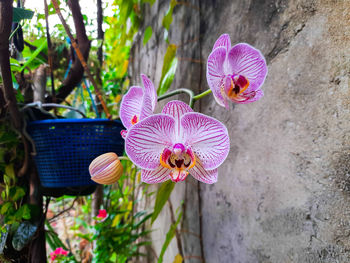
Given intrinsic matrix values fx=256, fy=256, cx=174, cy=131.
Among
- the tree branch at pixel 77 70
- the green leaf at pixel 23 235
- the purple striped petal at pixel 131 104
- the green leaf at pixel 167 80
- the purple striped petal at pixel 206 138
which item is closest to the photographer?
the purple striped petal at pixel 206 138

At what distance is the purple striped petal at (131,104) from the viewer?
1.40 feet

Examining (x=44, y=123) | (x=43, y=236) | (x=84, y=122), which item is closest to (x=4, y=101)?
(x=44, y=123)

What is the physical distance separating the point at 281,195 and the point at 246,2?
40 cm

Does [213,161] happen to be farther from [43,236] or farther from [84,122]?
[43,236]

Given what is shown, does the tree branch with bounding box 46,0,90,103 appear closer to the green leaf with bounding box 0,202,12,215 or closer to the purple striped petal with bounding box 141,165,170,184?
the green leaf with bounding box 0,202,12,215

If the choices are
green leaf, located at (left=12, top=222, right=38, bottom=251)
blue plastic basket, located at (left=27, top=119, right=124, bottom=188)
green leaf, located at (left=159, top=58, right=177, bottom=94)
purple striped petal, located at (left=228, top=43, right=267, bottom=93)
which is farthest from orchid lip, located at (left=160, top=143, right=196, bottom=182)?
green leaf, located at (left=12, top=222, right=38, bottom=251)

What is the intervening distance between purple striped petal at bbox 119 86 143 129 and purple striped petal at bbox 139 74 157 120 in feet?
Answer: 0.21

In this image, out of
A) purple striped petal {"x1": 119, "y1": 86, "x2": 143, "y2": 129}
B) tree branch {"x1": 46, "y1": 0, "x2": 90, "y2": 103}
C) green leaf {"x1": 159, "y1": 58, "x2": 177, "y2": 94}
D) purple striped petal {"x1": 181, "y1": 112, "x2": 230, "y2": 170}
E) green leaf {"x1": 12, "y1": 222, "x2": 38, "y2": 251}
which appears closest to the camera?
purple striped petal {"x1": 181, "y1": 112, "x2": 230, "y2": 170}

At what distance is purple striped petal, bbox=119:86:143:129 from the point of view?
0.43 meters

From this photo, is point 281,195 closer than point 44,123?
Yes

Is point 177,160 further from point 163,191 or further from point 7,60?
point 7,60

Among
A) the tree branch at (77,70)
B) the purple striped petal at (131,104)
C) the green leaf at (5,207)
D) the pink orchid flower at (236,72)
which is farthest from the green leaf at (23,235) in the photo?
the pink orchid flower at (236,72)

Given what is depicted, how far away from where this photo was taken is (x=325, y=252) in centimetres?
36

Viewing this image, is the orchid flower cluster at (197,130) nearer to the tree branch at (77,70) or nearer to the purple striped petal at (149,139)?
the purple striped petal at (149,139)
